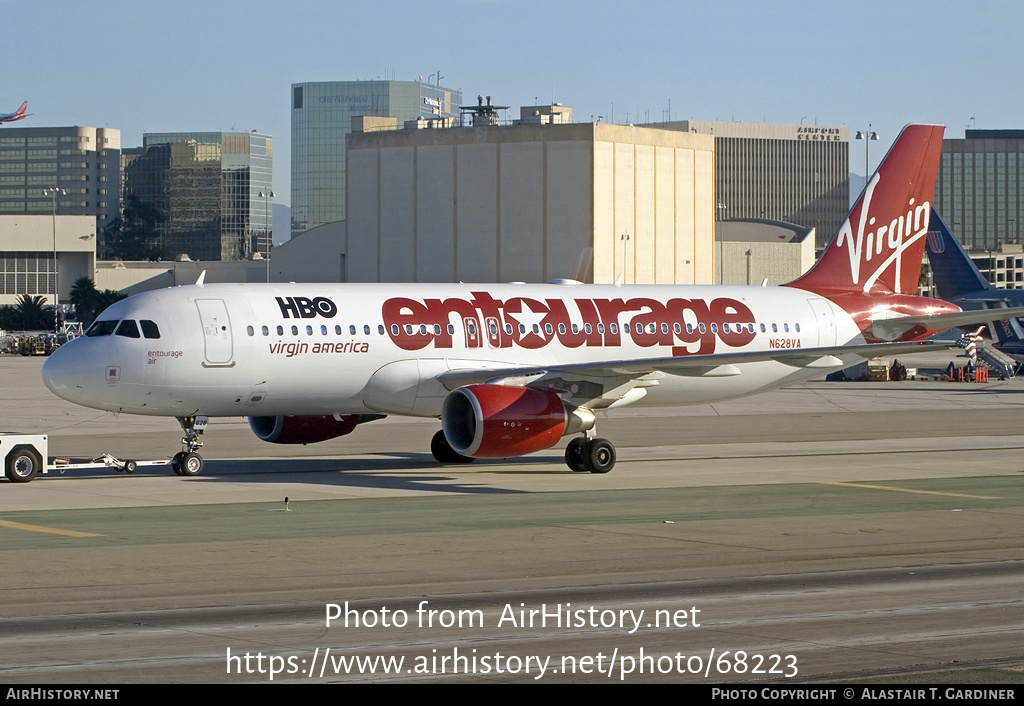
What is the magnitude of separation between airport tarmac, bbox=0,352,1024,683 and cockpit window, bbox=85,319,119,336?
318cm

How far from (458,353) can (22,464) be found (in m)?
9.87

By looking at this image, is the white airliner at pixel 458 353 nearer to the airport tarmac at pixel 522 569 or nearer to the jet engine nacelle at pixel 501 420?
the jet engine nacelle at pixel 501 420

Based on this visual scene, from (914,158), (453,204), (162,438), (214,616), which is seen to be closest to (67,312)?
(453,204)

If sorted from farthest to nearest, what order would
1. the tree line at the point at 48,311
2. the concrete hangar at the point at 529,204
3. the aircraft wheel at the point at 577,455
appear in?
the tree line at the point at 48,311, the concrete hangar at the point at 529,204, the aircraft wheel at the point at 577,455

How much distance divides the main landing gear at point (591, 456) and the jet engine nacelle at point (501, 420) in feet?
6.24

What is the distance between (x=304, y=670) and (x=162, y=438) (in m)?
29.8

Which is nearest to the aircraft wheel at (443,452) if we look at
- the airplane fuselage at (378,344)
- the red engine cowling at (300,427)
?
the red engine cowling at (300,427)

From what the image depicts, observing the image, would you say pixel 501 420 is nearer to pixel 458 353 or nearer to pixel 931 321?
pixel 458 353

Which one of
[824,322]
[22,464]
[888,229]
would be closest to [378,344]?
[22,464]

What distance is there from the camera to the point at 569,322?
34.0 metres

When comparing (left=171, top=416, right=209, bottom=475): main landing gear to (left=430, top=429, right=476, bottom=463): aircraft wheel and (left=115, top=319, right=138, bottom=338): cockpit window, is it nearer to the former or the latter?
(left=115, top=319, right=138, bottom=338): cockpit window

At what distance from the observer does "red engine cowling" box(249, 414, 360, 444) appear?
33000mm

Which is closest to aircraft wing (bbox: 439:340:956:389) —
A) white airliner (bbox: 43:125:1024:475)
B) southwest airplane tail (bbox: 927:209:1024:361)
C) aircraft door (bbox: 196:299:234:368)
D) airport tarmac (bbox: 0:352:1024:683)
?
white airliner (bbox: 43:125:1024:475)

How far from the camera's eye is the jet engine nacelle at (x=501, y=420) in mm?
28703
